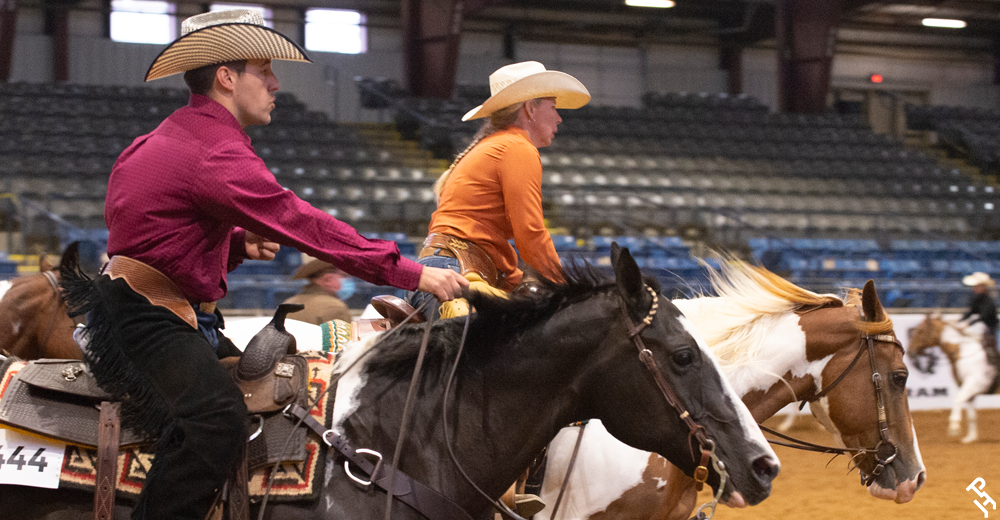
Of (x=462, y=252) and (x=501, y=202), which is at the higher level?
(x=501, y=202)

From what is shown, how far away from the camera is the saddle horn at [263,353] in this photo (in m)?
1.95

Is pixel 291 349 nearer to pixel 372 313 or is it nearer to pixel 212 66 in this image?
pixel 212 66

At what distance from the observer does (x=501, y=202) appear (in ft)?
8.83

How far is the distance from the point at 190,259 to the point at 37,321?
334 cm

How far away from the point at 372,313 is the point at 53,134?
35.5 feet

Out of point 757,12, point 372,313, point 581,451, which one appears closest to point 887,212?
Result: point 757,12

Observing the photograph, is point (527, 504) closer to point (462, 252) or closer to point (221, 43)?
point (462, 252)

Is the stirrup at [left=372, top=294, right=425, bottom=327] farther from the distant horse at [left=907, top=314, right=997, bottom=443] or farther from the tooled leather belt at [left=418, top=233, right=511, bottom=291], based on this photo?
the distant horse at [left=907, top=314, right=997, bottom=443]

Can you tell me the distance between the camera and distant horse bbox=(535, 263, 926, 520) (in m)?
3.16

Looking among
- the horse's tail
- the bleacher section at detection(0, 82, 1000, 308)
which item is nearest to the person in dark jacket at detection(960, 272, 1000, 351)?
the bleacher section at detection(0, 82, 1000, 308)

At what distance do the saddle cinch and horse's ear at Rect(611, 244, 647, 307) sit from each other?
0.78 m

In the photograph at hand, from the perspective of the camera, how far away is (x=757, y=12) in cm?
2092

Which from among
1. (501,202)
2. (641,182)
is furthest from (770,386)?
(641,182)

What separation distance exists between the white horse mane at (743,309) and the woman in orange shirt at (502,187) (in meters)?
0.92
